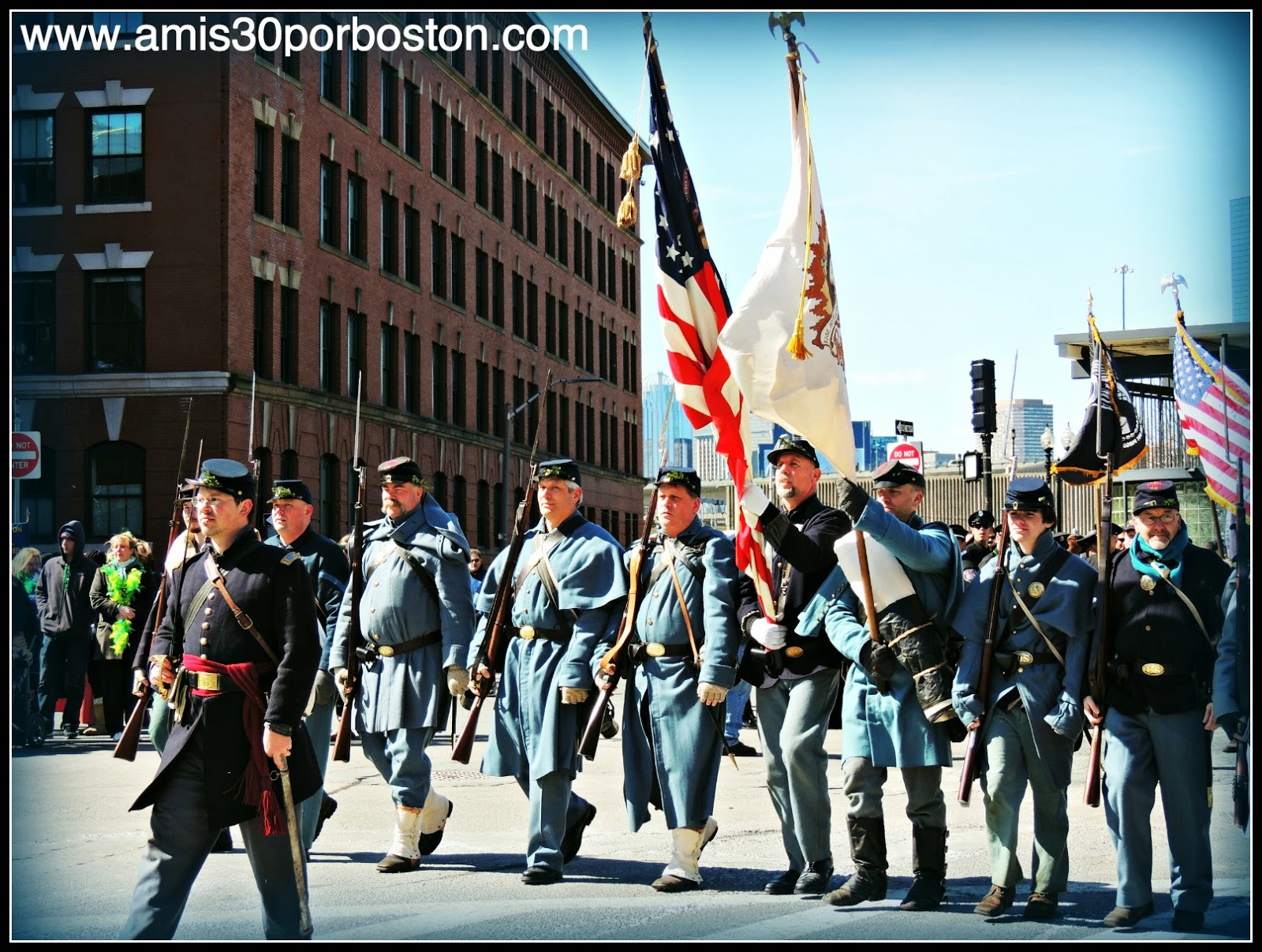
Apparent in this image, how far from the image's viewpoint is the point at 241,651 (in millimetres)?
6836

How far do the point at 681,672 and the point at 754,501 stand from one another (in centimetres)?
119

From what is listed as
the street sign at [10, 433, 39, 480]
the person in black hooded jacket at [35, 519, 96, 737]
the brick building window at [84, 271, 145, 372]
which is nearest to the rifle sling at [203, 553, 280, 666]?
the person in black hooded jacket at [35, 519, 96, 737]

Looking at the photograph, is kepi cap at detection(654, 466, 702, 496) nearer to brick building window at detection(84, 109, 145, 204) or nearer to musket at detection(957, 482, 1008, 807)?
musket at detection(957, 482, 1008, 807)

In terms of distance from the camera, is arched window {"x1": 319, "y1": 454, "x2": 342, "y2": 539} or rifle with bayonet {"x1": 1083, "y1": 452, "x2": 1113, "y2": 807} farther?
arched window {"x1": 319, "y1": 454, "x2": 342, "y2": 539}

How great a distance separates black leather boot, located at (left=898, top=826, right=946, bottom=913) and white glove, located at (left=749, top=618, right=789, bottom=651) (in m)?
1.17

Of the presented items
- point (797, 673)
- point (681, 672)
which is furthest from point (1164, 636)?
point (681, 672)

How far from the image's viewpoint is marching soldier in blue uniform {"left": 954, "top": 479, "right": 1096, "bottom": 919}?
7.93m

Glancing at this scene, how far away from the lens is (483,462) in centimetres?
4722

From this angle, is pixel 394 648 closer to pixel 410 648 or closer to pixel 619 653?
pixel 410 648

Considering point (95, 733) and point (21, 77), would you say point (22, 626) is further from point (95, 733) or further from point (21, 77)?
point (21, 77)

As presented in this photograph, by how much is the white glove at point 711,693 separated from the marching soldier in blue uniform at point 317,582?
194cm

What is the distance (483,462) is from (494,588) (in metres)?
37.6

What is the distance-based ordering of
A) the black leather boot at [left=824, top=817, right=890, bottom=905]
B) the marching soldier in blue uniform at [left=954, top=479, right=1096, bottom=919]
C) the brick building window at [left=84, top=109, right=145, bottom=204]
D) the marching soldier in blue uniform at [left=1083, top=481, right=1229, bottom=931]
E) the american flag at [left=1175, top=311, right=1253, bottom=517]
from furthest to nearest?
the brick building window at [left=84, top=109, right=145, bottom=204] < the american flag at [left=1175, top=311, right=1253, bottom=517] < the black leather boot at [left=824, top=817, right=890, bottom=905] < the marching soldier in blue uniform at [left=954, top=479, right=1096, bottom=919] < the marching soldier in blue uniform at [left=1083, top=481, right=1229, bottom=931]

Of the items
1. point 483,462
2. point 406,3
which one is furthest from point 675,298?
point 483,462
